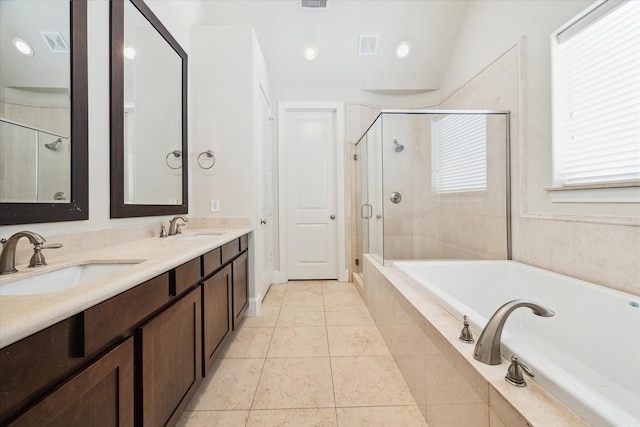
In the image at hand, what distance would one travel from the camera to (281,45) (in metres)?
3.04

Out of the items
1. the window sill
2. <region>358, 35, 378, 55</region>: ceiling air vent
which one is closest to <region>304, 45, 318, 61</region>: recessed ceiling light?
<region>358, 35, 378, 55</region>: ceiling air vent

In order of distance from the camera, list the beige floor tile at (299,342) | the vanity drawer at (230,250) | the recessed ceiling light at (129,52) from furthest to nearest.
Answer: the beige floor tile at (299,342) < the vanity drawer at (230,250) < the recessed ceiling light at (129,52)

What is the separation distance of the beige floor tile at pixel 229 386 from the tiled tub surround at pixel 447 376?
34.9 inches

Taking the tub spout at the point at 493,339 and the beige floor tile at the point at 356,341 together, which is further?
the beige floor tile at the point at 356,341

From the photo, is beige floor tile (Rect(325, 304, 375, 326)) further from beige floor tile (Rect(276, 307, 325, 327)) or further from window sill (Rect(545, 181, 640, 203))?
window sill (Rect(545, 181, 640, 203))

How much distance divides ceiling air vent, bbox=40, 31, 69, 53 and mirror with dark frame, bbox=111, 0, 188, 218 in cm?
27

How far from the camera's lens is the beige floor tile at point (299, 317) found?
2.31 meters

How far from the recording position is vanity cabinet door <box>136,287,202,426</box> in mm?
881

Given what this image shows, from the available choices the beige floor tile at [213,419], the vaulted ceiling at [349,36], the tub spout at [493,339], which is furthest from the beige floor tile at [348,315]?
the vaulted ceiling at [349,36]

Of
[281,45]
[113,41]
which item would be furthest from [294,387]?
[281,45]

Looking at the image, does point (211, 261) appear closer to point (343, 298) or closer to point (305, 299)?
point (305, 299)

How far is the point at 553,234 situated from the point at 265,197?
2.49 m

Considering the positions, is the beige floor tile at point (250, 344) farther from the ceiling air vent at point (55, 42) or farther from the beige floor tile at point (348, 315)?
the ceiling air vent at point (55, 42)

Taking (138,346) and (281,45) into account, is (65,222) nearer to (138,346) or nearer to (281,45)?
(138,346)
